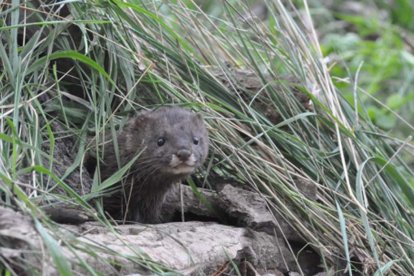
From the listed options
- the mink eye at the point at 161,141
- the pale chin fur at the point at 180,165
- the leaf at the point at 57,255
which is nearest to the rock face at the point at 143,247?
the leaf at the point at 57,255

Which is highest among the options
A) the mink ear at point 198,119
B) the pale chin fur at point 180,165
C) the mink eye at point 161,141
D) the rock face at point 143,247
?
the mink ear at point 198,119

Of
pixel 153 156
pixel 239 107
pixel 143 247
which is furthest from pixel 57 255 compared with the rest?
pixel 239 107

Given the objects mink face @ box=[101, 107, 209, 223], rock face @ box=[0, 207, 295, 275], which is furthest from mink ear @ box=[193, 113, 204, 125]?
rock face @ box=[0, 207, 295, 275]

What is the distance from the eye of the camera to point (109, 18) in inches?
198

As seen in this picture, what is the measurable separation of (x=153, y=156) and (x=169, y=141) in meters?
0.12

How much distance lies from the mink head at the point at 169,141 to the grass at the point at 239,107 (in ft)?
0.42

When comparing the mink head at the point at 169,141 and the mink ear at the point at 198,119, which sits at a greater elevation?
the mink ear at the point at 198,119

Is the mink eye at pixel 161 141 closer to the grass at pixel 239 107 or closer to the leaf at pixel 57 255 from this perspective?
the grass at pixel 239 107

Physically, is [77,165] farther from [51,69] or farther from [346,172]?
[346,172]

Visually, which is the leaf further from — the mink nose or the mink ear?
the mink ear

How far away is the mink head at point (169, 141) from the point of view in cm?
482

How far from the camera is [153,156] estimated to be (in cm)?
493

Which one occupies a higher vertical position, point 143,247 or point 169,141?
point 169,141

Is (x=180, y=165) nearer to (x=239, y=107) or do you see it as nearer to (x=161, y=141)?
(x=161, y=141)
